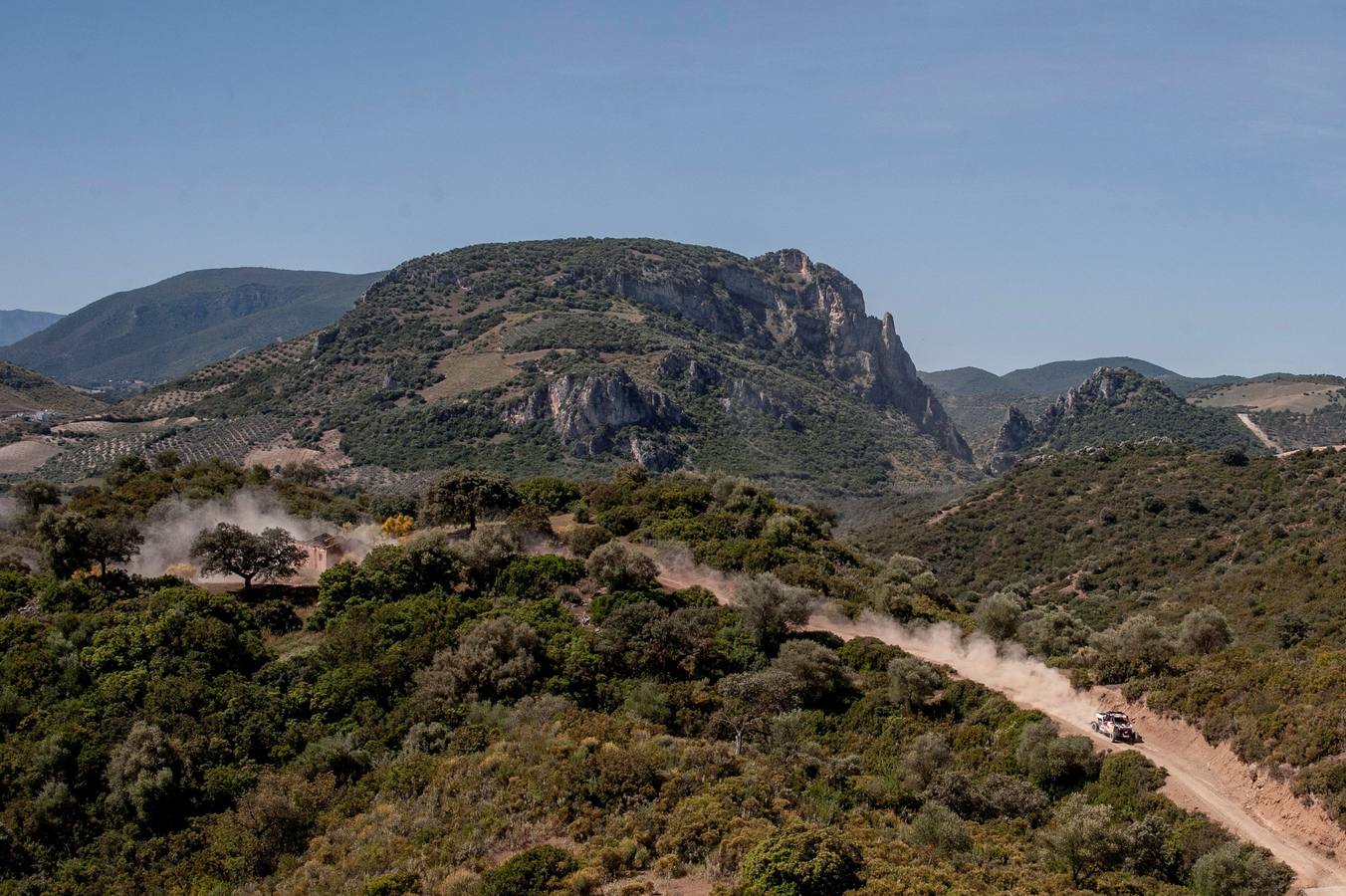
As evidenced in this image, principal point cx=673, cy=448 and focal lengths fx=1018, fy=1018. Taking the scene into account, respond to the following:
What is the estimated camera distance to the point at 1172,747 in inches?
963

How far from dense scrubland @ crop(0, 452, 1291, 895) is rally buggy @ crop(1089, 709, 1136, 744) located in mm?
1353

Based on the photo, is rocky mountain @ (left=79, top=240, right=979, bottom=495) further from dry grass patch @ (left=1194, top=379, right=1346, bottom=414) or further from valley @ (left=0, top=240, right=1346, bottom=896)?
valley @ (left=0, top=240, right=1346, bottom=896)

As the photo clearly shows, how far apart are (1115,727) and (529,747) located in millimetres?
14158

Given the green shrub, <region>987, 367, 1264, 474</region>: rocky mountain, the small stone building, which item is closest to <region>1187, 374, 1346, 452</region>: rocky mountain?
<region>987, 367, 1264, 474</region>: rocky mountain

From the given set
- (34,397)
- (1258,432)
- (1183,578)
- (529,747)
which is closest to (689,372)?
(1258,432)

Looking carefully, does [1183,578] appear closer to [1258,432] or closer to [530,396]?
[530,396]

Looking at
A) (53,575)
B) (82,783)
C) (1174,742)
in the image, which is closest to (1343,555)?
(1174,742)

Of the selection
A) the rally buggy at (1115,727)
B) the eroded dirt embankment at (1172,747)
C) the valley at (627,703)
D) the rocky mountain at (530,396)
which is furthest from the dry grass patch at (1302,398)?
the rally buggy at (1115,727)

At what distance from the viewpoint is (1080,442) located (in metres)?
185

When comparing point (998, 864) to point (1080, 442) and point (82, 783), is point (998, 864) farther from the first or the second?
point (1080, 442)

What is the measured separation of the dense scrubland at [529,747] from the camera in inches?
755

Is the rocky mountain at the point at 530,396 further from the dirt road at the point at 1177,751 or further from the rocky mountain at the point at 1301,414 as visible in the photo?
the dirt road at the point at 1177,751

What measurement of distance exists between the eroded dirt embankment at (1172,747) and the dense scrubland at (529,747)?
38.8 inches

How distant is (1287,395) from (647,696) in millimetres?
203228
